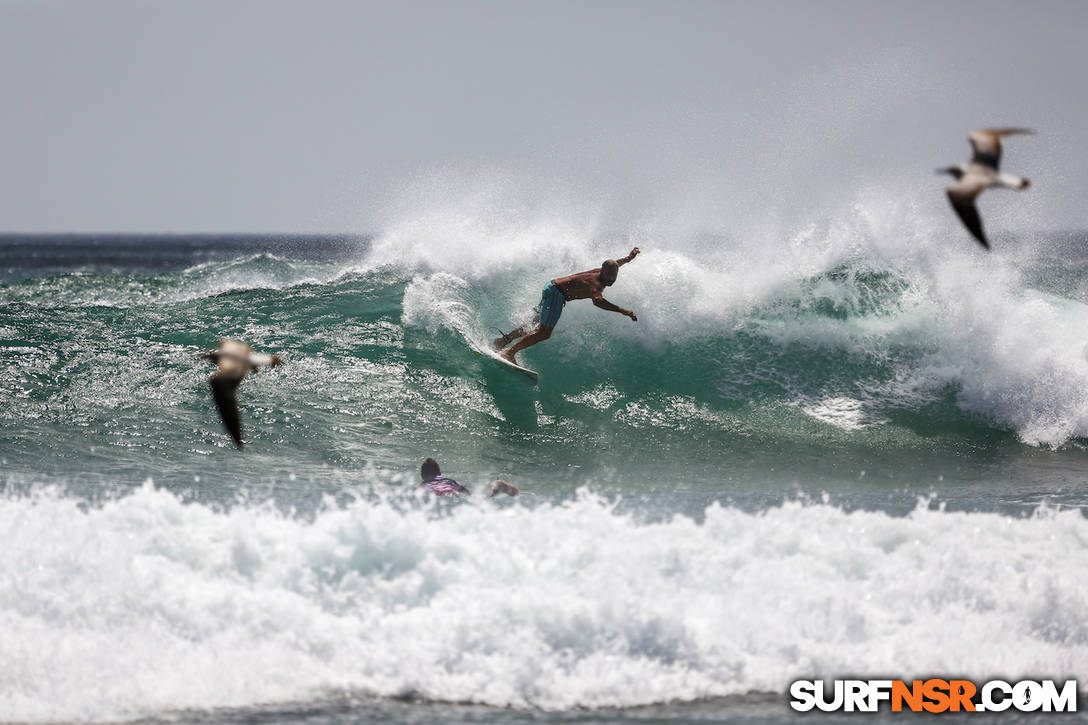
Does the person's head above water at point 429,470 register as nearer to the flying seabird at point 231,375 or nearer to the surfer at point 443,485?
the surfer at point 443,485

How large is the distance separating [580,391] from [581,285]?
1351mm

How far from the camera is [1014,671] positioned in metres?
6.12

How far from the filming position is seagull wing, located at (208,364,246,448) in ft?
17.6

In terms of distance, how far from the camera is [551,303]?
12219 millimetres

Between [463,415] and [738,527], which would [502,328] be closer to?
[463,415]

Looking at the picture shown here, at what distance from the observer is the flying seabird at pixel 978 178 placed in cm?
496

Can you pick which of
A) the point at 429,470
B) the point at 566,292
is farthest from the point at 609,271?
the point at 429,470

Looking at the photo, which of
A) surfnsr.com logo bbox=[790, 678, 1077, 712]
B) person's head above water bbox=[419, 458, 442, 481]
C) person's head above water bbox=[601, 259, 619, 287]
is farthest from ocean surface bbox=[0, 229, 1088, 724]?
person's head above water bbox=[601, 259, 619, 287]

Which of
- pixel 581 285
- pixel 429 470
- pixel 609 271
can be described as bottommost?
pixel 429 470

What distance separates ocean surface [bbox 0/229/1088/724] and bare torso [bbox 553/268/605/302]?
120 centimetres

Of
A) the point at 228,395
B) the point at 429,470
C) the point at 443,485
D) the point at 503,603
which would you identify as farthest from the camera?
the point at 429,470

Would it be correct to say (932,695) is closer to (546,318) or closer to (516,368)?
(516,368)

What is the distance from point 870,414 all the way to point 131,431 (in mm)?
8586

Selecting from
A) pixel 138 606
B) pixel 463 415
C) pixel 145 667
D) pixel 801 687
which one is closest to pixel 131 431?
pixel 463 415
